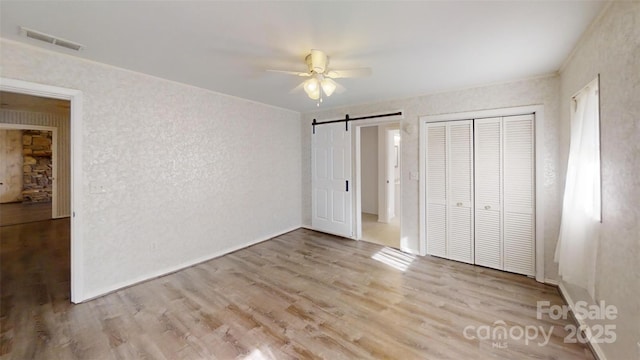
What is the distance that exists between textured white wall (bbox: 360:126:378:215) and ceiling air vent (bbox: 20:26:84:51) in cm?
557

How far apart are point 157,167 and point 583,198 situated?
436cm

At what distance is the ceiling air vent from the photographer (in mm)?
1914

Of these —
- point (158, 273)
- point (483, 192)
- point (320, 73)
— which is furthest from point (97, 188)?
point (483, 192)

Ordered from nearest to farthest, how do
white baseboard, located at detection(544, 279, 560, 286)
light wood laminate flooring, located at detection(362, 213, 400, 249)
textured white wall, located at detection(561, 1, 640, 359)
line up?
1. textured white wall, located at detection(561, 1, 640, 359)
2. white baseboard, located at detection(544, 279, 560, 286)
3. light wood laminate flooring, located at detection(362, 213, 400, 249)

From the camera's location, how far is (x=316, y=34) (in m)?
1.94

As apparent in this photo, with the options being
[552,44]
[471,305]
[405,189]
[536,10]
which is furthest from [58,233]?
[552,44]

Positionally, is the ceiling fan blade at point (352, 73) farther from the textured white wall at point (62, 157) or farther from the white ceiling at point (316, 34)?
the textured white wall at point (62, 157)

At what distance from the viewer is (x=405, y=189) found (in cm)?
385

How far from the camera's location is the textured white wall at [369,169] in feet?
21.5

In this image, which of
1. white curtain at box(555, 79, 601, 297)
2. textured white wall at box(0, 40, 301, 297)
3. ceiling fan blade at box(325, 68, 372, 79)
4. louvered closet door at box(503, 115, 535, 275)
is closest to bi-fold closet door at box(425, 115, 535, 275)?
louvered closet door at box(503, 115, 535, 275)

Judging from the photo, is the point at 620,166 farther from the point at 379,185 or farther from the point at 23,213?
the point at 23,213

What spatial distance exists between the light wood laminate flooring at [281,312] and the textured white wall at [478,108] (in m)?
0.62

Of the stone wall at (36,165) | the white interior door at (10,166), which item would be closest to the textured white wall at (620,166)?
the stone wall at (36,165)

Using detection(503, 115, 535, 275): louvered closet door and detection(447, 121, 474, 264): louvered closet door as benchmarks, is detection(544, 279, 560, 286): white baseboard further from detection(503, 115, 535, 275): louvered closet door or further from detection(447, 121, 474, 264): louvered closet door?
detection(447, 121, 474, 264): louvered closet door
